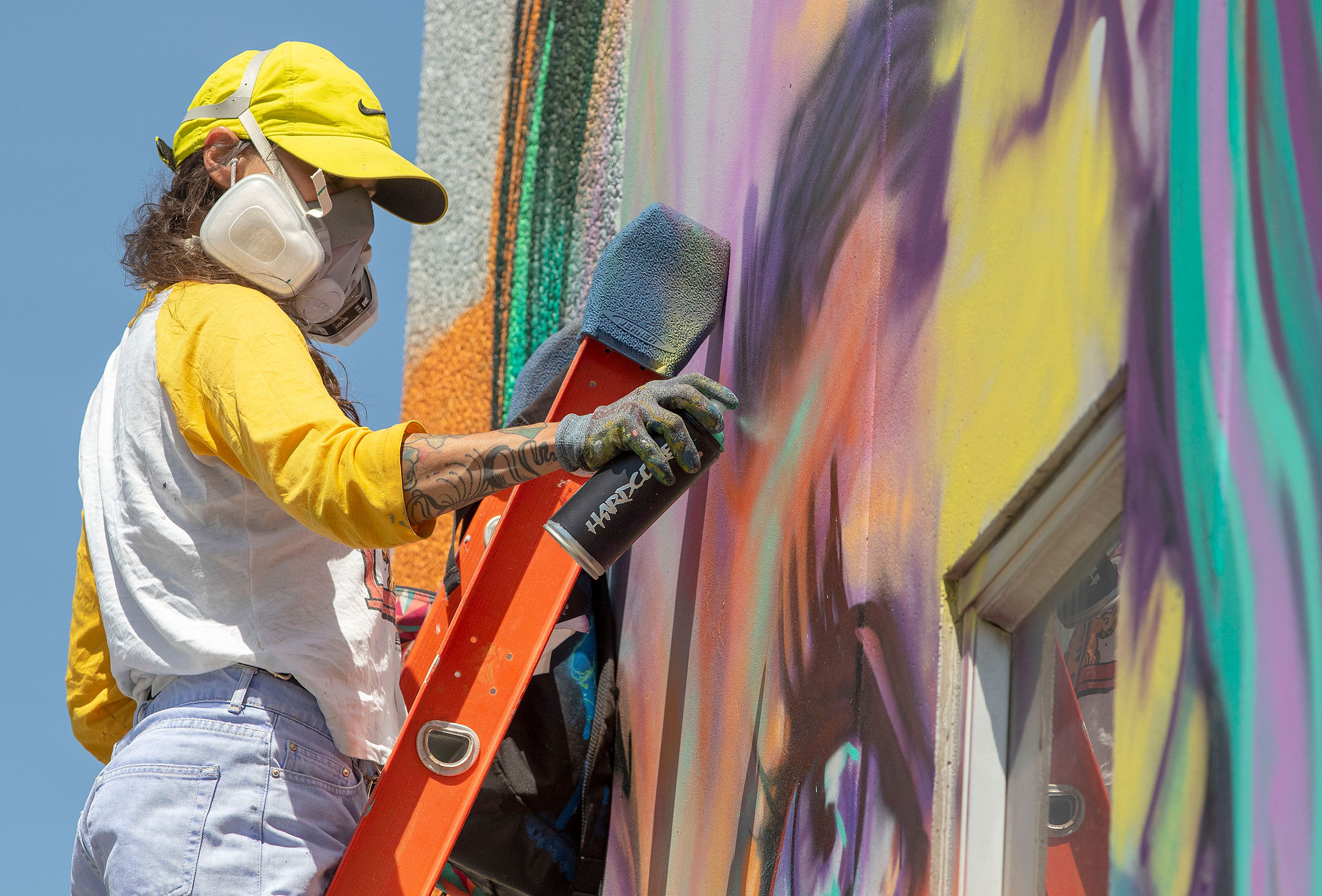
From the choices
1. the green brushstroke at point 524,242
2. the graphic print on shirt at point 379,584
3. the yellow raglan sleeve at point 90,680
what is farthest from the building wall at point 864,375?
the green brushstroke at point 524,242

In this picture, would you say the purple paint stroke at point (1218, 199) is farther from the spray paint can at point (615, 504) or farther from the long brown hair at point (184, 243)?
the long brown hair at point (184, 243)

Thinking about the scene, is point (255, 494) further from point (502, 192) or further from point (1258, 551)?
point (502, 192)

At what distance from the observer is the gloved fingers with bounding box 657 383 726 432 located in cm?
175

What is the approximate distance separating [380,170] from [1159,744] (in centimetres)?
163

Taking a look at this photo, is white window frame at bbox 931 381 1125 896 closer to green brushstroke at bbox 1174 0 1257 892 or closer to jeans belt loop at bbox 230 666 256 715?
green brushstroke at bbox 1174 0 1257 892

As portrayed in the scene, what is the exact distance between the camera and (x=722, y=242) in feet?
7.97

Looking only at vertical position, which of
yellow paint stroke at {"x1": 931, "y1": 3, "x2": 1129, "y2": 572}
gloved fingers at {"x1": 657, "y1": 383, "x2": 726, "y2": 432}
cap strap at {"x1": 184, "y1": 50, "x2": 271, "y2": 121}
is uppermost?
cap strap at {"x1": 184, "y1": 50, "x2": 271, "y2": 121}

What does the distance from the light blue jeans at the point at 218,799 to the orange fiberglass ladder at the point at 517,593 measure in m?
0.11

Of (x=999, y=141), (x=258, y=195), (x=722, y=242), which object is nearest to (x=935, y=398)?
(x=999, y=141)

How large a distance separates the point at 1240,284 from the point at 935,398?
1.96 feet

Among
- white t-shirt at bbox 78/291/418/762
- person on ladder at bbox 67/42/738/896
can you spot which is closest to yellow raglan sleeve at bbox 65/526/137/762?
person on ladder at bbox 67/42/738/896

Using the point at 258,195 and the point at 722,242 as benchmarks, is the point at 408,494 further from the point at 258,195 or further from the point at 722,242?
the point at 722,242

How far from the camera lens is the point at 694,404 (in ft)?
5.72

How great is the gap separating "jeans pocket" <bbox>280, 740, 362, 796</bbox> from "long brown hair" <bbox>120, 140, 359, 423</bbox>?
533 millimetres
